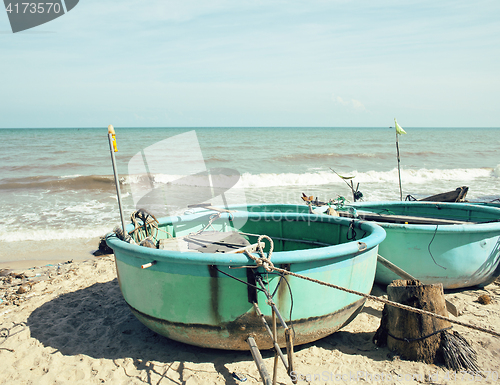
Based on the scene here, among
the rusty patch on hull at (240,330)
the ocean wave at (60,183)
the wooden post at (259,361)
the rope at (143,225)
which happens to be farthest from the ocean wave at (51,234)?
the ocean wave at (60,183)

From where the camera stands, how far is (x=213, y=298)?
120 inches

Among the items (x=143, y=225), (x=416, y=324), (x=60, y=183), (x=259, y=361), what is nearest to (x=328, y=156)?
(x=60, y=183)

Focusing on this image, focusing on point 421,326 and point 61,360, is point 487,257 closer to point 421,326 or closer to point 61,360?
point 421,326

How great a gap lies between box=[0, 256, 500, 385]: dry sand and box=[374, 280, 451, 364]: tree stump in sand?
0.11m

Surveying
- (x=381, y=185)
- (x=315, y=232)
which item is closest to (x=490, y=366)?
(x=315, y=232)

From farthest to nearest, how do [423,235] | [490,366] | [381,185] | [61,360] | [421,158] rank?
[421,158], [381,185], [423,235], [61,360], [490,366]

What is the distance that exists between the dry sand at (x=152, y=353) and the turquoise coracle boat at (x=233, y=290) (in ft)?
0.80

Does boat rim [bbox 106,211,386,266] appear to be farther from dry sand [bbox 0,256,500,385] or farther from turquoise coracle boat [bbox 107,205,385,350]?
dry sand [bbox 0,256,500,385]

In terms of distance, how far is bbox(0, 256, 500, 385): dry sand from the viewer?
10.3 ft

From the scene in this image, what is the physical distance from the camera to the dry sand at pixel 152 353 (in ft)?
10.3

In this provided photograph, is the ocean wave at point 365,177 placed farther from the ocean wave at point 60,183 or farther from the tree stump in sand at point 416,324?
the tree stump in sand at point 416,324

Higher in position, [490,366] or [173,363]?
[173,363]

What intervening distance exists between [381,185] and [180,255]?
16.1m

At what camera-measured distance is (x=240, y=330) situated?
10.3 ft
